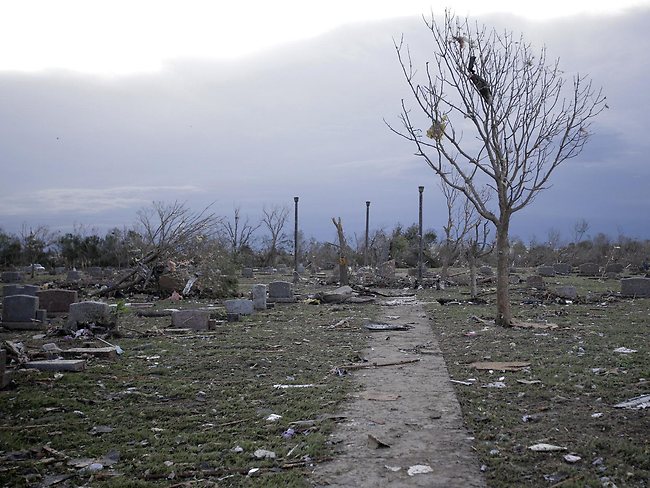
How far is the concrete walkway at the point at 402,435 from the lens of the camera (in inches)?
169

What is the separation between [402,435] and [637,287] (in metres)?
A: 17.5

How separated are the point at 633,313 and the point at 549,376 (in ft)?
29.4

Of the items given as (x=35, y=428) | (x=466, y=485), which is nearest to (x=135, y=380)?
(x=35, y=428)

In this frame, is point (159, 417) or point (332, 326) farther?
point (332, 326)

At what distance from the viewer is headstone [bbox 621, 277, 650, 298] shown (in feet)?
65.0

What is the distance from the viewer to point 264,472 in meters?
4.48

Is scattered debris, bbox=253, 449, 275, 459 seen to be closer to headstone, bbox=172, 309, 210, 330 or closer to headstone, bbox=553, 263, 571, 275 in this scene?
headstone, bbox=172, 309, 210, 330

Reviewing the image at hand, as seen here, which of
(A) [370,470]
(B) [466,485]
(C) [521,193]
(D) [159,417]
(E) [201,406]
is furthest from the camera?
(C) [521,193]

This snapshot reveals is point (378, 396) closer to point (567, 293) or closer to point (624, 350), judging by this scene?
point (624, 350)

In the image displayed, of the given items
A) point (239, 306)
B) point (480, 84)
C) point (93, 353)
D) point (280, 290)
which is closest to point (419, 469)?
point (93, 353)

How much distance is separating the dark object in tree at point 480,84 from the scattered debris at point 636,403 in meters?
8.27

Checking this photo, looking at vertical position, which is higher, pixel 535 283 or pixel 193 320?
pixel 535 283

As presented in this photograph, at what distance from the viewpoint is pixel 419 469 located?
14.5 feet

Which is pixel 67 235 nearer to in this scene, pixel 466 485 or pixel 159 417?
pixel 159 417
